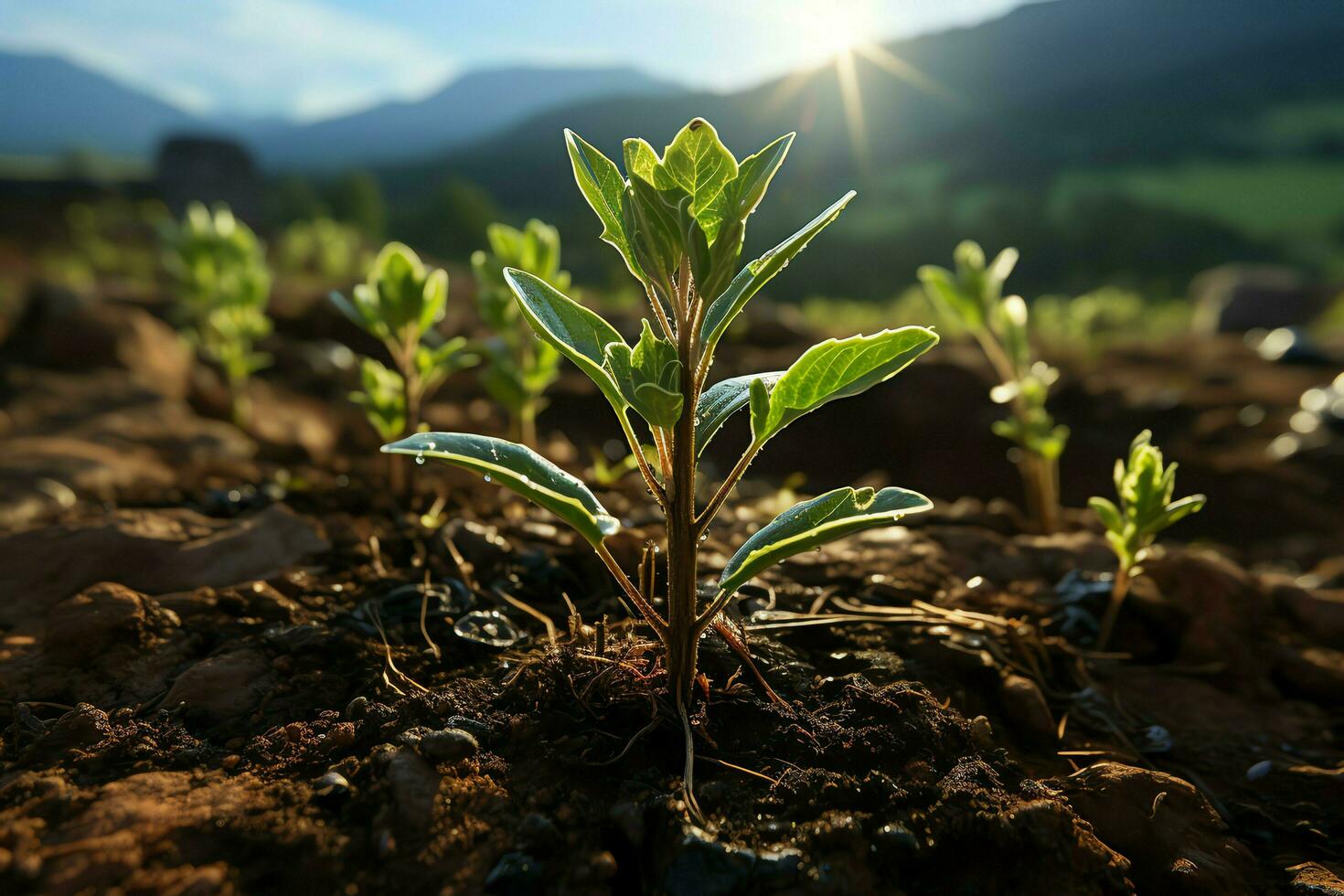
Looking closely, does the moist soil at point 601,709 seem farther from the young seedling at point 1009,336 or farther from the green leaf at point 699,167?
the green leaf at point 699,167

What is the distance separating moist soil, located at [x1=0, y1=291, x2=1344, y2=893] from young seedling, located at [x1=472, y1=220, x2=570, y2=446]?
355 mm

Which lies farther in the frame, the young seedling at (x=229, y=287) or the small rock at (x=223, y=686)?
the young seedling at (x=229, y=287)

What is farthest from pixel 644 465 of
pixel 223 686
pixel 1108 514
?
pixel 1108 514

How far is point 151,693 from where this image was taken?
154 centimetres

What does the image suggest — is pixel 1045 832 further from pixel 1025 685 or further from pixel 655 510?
pixel 655 510

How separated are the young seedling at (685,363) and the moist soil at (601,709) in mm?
188

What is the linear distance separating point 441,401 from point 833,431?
272 cm

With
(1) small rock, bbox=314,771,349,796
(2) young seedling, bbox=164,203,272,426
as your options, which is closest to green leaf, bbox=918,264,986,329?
(1) small rock, bbox=314,771,349,796

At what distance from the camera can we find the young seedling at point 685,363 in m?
1.22

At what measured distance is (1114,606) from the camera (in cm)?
206

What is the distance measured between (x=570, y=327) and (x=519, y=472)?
29 centimetres

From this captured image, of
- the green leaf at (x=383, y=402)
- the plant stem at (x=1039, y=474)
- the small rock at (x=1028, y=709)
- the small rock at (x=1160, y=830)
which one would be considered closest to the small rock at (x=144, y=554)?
the green leaf at (x=383, y=402)

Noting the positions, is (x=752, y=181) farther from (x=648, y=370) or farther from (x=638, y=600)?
(x=638, y=600)

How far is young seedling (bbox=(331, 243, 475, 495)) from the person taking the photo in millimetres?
2334
